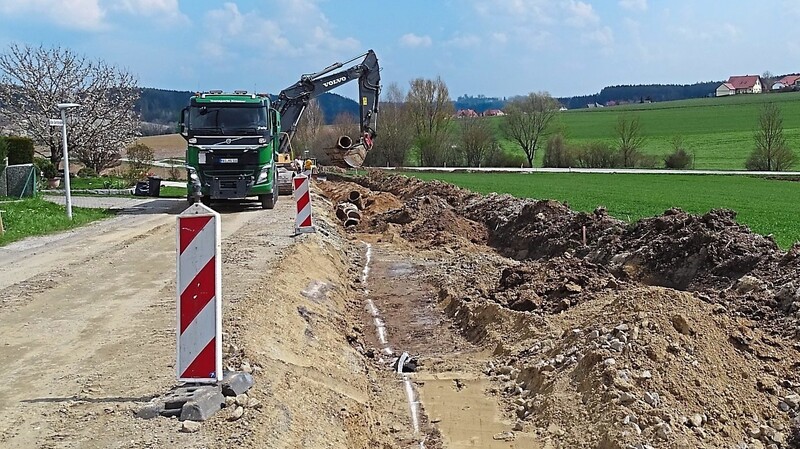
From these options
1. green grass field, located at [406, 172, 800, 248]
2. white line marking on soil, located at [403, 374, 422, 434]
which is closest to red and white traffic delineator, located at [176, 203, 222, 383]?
white line marking on soil, located at [403, 374, 422, 434]

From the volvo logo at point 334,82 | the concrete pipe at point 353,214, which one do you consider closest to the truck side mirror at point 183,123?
the concrete pipe at point 353,214

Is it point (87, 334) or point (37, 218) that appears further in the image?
point (37, 218)

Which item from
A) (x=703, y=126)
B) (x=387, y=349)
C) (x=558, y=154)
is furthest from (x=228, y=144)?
(x=703, y=126)

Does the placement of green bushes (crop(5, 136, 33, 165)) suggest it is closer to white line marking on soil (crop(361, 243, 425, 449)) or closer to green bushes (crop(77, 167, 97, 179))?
green bushes (crop(77, 167, 97, 179))

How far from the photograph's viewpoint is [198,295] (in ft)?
18.4

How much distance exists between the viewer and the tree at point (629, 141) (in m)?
72.8

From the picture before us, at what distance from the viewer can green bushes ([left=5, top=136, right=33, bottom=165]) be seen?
31.6 meters

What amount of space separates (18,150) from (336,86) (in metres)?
13.6

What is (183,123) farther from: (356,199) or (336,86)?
(336,86)

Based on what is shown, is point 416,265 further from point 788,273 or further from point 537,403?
point 537,403

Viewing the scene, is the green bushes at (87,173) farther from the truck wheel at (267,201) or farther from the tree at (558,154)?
the tree at (558,154)

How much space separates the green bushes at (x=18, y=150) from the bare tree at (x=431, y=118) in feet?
173

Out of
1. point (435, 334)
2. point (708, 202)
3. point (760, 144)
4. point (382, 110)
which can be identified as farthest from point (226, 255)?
point (382, 110)

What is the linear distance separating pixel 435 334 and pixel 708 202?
2277 centimetres
